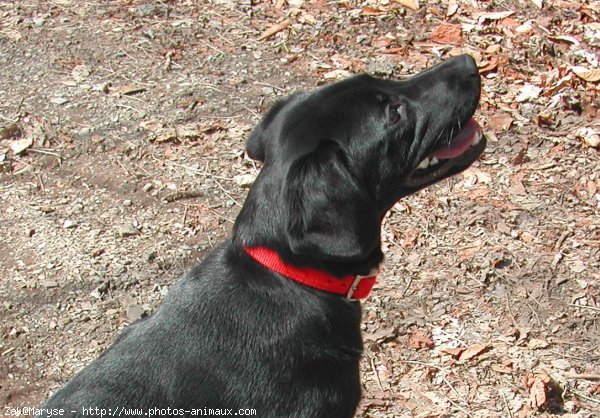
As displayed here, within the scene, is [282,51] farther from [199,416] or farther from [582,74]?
[199,416]

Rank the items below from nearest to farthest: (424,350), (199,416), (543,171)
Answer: (199,416)
(424,350)
(543,171)

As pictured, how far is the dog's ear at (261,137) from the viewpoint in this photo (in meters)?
3.75

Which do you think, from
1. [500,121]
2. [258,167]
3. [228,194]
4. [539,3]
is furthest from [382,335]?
[539,3]

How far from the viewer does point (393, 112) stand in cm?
370

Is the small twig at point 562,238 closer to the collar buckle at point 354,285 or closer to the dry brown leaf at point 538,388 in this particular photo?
the dry brown leaf at point 538,388

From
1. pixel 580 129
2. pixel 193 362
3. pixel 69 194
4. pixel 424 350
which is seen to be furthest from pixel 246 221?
pixel 580 129

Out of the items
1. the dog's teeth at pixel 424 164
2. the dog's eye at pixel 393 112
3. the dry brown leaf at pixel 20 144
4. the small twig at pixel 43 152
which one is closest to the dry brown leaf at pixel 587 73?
the dog's teeth at pixel 424 164

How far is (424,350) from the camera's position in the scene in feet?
15.6

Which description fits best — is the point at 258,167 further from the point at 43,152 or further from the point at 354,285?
the point at 354,285

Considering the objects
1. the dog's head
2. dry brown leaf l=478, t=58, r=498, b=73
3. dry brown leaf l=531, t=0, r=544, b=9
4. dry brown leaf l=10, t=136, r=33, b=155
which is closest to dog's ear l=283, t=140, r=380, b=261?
the dog's head

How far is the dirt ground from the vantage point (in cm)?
473

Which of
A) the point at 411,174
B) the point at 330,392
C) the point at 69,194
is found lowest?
the point at 69,194

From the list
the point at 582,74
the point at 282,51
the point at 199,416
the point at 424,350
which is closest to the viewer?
the point at 199,416

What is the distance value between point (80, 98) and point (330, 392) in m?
3.86
